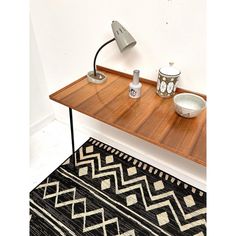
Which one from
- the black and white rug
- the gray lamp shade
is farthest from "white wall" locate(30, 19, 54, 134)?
the gray lamp shade

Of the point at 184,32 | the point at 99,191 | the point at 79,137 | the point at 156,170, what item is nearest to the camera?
the point at 184,32

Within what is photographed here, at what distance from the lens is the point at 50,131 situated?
6.67 ft

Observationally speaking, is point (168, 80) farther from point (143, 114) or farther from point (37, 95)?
point (37, 95)

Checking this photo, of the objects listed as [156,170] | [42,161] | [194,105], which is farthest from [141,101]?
[42,161]

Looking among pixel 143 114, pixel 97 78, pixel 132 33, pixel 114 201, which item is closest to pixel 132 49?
pixel 132 33

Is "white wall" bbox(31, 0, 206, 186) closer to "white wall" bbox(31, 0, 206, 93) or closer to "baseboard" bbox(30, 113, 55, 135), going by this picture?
"white wall" bbox(31, 0, 206, 93)

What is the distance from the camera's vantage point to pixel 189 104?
1187 millimetres

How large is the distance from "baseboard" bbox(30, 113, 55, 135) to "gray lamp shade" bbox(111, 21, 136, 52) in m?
1.15

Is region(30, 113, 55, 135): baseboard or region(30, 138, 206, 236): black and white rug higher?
region(30, 113, 55, 135): baseboard

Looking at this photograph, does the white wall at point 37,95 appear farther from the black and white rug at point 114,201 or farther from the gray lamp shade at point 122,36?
the gray lamp shade at point 122,36

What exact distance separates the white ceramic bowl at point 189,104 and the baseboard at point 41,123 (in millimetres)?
1308

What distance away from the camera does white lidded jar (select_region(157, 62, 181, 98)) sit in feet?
3.87
